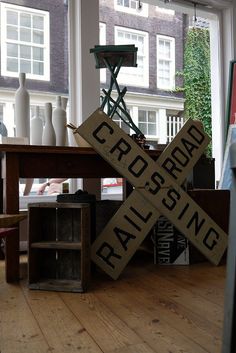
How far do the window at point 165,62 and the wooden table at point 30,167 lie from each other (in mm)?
1897

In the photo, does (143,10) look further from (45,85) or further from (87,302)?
(87,302)

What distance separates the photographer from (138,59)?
3688 mm

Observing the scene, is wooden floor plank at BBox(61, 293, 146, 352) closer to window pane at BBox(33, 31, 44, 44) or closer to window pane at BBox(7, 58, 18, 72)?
window pane at BBox(7, 58, 18, 72)

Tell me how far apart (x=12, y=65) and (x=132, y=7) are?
4.59 ft

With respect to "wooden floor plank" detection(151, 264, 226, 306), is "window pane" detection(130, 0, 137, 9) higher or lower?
higher

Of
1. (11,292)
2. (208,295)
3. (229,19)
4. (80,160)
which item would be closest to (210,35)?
(229,19)

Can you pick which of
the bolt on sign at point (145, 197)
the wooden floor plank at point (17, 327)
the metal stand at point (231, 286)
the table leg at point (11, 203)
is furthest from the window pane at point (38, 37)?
the metal stand at point (231, 286)

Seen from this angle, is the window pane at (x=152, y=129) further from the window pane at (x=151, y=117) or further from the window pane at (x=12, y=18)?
the window pane at (x=12, y=18)

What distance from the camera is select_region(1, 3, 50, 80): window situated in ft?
9.96

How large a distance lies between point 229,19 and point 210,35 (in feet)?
0.81

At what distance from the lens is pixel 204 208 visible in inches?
98.7

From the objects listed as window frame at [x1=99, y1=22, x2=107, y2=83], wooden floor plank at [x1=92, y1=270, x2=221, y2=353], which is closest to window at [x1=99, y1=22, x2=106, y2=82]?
window frame at [x1=99, y1=22, x2=107, y2=83]

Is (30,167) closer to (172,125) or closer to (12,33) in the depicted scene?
(12,33)

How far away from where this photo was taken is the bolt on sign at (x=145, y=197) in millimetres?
2090
